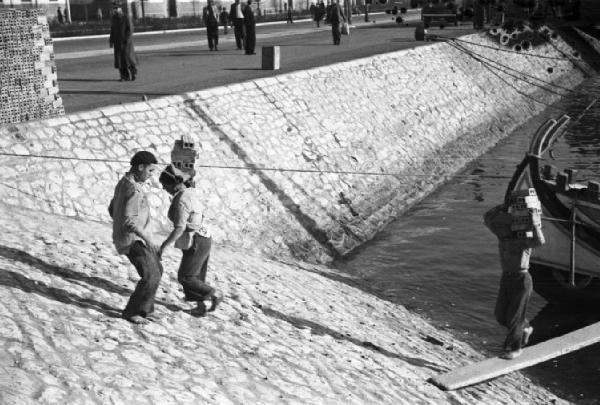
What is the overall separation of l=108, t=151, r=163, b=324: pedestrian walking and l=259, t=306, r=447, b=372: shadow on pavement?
218 cm

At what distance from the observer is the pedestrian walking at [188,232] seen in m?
8.91

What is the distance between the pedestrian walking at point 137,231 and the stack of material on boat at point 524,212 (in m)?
3.99

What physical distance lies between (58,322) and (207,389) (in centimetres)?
174

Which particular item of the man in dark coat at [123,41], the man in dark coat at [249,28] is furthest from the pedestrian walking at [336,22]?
the man in dark coat at [123,41]

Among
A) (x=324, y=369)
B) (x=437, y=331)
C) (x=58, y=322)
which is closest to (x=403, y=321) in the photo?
(x=437, y=331)

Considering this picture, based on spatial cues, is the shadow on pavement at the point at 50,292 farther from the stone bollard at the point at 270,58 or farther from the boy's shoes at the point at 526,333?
the stone bollard at the point at 270,58

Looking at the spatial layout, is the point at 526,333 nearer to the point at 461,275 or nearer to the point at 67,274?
the point at 67,274

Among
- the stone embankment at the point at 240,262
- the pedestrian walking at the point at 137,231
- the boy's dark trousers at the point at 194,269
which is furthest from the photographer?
the boy's dark trousers at the point at 194,269

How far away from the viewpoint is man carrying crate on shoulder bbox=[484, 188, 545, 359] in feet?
30.5

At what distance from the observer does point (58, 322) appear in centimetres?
822

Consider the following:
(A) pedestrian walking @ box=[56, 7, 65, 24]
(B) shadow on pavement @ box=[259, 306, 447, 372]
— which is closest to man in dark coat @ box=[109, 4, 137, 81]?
(B) shadow on pavement @ box=[259, 306, 447, 372]

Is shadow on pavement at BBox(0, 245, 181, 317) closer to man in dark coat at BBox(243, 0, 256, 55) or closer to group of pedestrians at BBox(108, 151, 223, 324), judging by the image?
group of pedestrians at BBox(108, 151, 223, 324)

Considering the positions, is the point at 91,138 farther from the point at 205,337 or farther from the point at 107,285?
the point at 205,337

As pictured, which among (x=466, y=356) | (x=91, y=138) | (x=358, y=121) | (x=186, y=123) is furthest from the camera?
(x=358, y=121)
